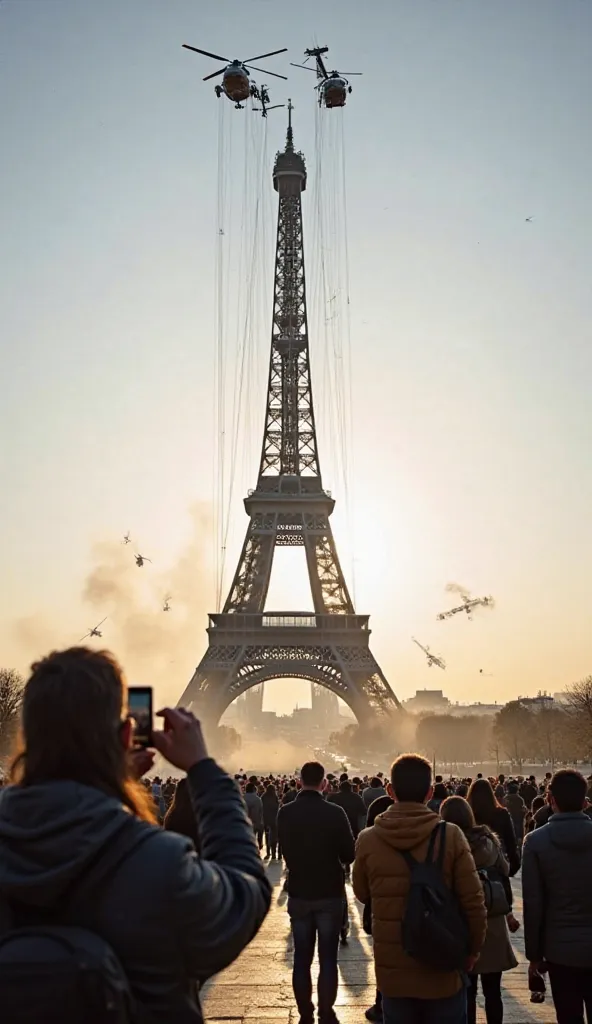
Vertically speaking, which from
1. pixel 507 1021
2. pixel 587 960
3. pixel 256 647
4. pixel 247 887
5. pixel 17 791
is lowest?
pixel 507 1021

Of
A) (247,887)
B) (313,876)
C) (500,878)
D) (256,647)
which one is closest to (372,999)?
(313,876)

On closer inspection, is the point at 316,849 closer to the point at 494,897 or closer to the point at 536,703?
the point at 494,897

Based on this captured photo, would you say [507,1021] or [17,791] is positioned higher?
[17,791]

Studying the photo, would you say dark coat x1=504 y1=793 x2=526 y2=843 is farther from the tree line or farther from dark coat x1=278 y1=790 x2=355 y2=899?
the tree line

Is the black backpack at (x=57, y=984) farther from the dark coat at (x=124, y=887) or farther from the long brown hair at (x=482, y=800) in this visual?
the long brown hair at (x=482, y=800)

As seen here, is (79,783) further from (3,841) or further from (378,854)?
(378,854)

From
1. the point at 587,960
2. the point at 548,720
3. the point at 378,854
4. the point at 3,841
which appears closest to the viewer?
the point at 3,841

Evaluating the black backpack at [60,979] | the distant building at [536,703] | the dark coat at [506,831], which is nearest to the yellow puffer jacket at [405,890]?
the black backpack at [60,979]
